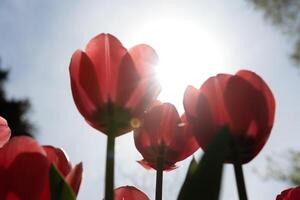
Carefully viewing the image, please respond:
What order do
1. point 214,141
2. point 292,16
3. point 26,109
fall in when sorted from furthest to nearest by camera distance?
point 26,109 → point 292,16 → point 214,141

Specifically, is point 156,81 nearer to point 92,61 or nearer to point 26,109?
point 92,61

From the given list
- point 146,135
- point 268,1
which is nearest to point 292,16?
point 268,1

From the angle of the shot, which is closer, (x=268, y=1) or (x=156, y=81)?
(x=156, y=81)

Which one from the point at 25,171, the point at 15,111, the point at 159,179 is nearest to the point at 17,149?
the point at 25,171

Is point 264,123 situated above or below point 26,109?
below

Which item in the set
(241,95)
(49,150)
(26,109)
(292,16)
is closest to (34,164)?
(49,150)

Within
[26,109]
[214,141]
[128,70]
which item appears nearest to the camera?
[214,141]

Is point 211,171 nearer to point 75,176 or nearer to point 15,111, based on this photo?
point 75,176
